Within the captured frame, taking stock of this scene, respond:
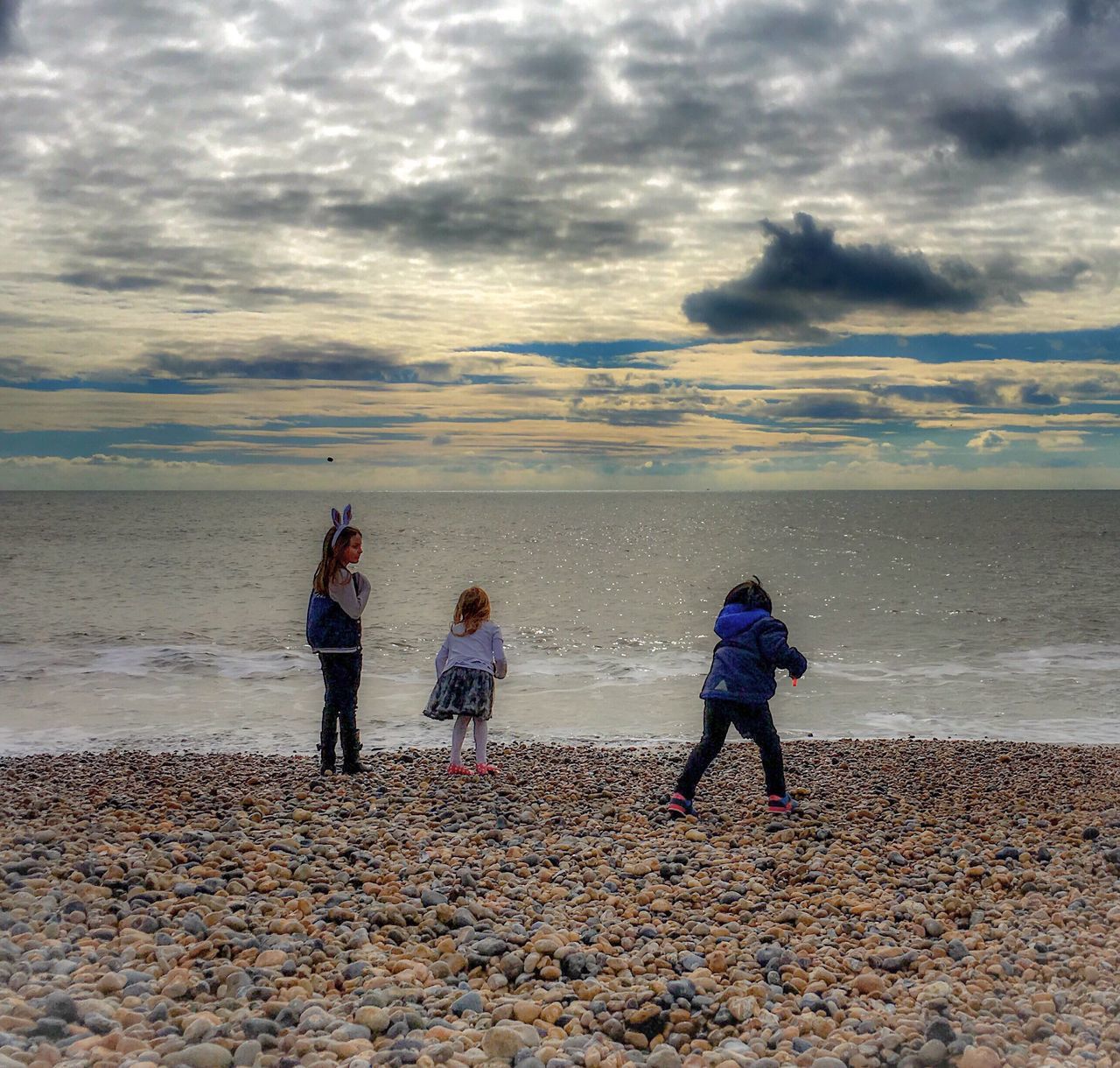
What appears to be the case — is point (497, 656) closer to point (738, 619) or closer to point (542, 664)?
point (738, 619)

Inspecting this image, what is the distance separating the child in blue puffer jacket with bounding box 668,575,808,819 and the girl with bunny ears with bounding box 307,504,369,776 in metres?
3.57

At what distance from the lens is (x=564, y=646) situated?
26.6m

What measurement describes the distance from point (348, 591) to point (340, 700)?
1.19 metres

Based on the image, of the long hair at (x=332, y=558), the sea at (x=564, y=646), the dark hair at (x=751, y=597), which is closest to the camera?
the dark hair at (x=751, y=597)

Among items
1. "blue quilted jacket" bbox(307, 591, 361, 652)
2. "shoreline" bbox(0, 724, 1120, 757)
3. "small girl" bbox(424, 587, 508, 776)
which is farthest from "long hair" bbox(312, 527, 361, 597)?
"shoreline" bbox(0, 724, 1120, 757)

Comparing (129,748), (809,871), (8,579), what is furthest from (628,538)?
(809,871)

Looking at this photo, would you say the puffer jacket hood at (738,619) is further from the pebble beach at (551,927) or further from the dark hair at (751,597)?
the pebble beach at (551,927)

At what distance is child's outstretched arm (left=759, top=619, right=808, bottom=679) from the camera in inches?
331

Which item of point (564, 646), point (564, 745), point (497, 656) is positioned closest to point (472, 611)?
point (497, 656)

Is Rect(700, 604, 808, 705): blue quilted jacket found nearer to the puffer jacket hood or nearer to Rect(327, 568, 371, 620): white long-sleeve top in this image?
the puffer jacket hood

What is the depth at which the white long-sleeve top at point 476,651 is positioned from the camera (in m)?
10.4

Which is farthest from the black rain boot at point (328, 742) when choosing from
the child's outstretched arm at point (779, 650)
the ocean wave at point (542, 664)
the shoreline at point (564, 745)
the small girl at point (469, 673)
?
the ocean wave at point (542, 664)

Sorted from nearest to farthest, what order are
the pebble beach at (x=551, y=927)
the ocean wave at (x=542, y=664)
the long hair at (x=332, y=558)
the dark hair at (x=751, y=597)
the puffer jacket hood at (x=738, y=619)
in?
the pebble beach at (x=551, y=927) < the puffer jacket hood at (x=738, y=619) < the dark hair at (x=751, y=597) < the long hair at (x=332, y=558) < the ocean wave at (x=542, y=664)

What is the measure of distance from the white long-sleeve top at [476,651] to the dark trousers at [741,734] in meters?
2.42
